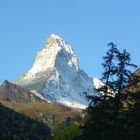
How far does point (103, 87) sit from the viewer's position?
44.4 metres

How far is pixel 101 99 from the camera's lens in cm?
4428

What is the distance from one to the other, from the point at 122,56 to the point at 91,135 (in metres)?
6.76

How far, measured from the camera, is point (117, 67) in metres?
44.5

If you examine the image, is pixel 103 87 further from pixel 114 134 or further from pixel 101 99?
pixel 114 134

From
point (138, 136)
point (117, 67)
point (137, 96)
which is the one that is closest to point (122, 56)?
point (117, 67)

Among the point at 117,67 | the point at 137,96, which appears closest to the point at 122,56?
the point at 117,67

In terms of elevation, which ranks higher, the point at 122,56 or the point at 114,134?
the point at 122,56

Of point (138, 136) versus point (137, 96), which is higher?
point (137, 96)

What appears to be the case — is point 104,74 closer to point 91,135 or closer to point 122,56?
point 122,56

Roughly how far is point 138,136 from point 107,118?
2.77 meters

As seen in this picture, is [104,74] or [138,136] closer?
[138,136]

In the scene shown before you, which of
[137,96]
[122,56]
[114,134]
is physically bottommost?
[114,134]

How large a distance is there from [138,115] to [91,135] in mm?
4047

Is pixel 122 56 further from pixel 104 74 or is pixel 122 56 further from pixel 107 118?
pixel 107 118
